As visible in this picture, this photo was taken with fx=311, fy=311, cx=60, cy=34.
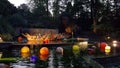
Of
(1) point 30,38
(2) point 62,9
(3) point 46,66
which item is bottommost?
(3) point 46,66

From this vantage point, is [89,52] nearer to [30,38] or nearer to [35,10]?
[30,38]

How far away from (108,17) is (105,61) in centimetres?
2142

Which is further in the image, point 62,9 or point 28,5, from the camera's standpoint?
point 28,5

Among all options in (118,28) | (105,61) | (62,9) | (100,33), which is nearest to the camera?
(105,61)

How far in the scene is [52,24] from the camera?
4741 centimetres

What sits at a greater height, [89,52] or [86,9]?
[86,9]

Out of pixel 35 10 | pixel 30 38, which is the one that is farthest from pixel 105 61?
pixel 35 10

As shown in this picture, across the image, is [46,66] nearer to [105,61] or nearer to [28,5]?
[105,61]

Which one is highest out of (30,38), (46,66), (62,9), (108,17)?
(62,9)

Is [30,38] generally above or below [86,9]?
below

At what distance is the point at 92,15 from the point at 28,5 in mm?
17673

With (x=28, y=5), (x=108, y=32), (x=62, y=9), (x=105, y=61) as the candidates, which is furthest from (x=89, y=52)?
(x=28, y=5)

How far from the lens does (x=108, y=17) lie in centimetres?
3938

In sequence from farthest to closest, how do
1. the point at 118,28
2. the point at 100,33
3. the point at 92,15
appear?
1. the point at 92,15
2. the point at 100,33
3. the point at 118,28
